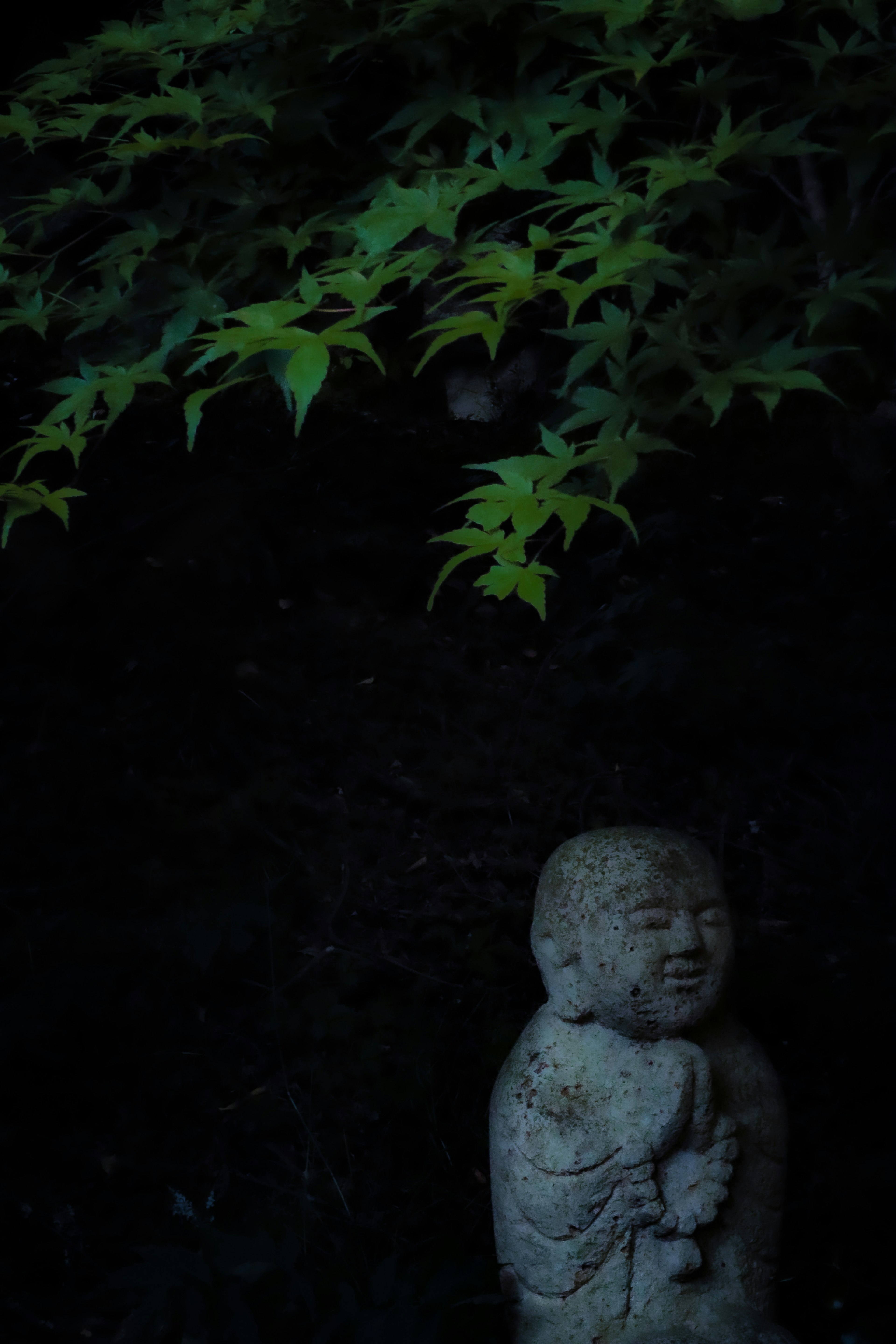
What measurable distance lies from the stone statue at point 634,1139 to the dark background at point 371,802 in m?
0.84

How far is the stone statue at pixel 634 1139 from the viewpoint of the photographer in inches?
80.0

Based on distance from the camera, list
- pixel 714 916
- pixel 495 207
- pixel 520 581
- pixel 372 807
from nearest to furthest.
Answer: pixel 520 581, pixel 714 916, pixel 495 207, pixel 372 807

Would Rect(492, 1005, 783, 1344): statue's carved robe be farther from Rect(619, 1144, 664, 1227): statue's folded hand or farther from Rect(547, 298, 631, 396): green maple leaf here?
Rect(547, 298, 631, 396): green maple leaf

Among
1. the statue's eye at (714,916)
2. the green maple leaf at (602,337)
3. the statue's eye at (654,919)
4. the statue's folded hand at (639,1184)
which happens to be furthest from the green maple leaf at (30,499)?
the statue's folded hand at (639,1184)

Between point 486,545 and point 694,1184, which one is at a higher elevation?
point 486,545

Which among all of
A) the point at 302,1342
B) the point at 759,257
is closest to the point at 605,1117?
the point at 302,1342

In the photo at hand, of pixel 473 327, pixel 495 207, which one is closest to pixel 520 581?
pixel 473 327

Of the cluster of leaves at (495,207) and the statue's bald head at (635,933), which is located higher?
the cluster of leaves at (495,207)

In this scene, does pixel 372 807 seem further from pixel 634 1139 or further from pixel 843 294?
pixel 843 294

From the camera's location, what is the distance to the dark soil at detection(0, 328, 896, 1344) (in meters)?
2.95

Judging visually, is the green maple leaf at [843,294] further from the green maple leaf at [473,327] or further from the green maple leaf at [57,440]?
the green maple leaf at [57,440]

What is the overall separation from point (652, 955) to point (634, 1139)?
34 cm

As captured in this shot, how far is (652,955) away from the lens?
79.3 inches

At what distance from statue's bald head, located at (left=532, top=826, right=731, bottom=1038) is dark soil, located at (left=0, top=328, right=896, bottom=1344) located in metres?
0.98
